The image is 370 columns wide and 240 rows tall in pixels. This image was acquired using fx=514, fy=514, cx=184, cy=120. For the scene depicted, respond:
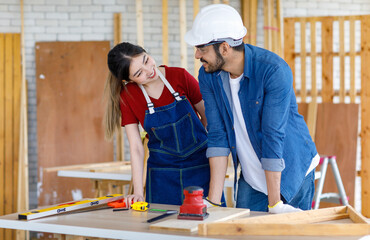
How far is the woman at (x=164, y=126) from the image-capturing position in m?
2.81

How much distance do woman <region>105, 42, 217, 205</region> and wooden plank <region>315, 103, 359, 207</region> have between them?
151 inches

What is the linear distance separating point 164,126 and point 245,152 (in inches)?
22.0

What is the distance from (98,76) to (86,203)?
4.74 meters

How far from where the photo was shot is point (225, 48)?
2291 millimetres

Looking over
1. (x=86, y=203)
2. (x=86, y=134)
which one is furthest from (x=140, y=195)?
(x=86, y=134)

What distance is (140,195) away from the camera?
99.3 inches

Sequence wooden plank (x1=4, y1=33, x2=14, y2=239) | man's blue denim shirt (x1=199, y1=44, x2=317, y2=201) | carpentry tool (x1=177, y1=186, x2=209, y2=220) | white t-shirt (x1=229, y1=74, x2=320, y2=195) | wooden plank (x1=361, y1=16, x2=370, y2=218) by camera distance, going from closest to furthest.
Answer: carpentry tool (x1=177, y1=186, x2=209, y2=220) → man's blue denim shirt (x1=199, y1=44, x2=317, y2=201) → white t-shirt (x1=229, y1=74, x2=320, y2=195) → wooden plank (x1=361, y1=16, x2=370, y2=218) → wooden plank (x1=4, y1=33, x2=14, y2=239)

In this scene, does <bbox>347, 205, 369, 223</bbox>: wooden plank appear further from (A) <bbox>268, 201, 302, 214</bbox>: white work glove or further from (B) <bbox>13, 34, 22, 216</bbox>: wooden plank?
(B) <bbox>13, 34, 22, 216</bbox>: wooden plank

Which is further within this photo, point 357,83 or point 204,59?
point 357,83

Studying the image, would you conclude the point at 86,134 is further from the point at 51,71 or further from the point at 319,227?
the point at 319,227

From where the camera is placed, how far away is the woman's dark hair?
266cm

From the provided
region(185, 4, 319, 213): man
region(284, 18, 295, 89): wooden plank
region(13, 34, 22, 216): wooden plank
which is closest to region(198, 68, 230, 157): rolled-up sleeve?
region(185, 4, 319, 213): man

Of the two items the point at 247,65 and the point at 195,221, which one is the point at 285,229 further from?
the point at 247,65

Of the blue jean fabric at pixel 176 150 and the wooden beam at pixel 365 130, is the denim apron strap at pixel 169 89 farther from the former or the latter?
the wooden beam at pixel 365 130
